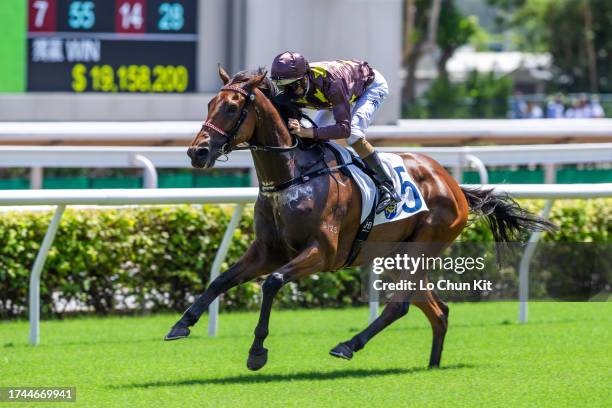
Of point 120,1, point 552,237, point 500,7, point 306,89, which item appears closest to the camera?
point 306,89

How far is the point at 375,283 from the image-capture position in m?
6.83

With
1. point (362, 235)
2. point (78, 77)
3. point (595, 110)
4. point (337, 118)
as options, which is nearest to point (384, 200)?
point (362, 235)

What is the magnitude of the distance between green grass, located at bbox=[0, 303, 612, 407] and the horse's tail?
0.56m

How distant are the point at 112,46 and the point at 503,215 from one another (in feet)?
19.6

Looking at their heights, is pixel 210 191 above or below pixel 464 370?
above

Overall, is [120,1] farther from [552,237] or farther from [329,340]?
[329,340]

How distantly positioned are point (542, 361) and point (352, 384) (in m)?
1.11

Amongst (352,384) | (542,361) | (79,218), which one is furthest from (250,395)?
(79,218)

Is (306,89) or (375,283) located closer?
(306,89)

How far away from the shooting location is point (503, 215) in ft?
23.1

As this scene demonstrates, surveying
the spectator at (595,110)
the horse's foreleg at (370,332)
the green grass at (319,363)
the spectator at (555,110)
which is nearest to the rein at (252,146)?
the horse's foreleg at (370,332)

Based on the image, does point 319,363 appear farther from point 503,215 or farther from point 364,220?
point 503,215

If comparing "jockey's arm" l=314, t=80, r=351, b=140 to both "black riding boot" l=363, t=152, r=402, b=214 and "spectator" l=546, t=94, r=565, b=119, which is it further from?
"spectator" l=546, t=94, r=565, b=119

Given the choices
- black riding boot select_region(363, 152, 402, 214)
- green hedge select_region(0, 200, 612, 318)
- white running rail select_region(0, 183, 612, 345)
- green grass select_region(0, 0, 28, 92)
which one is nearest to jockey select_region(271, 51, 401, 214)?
black riding boot select_region(363, 152, 402, 214)
